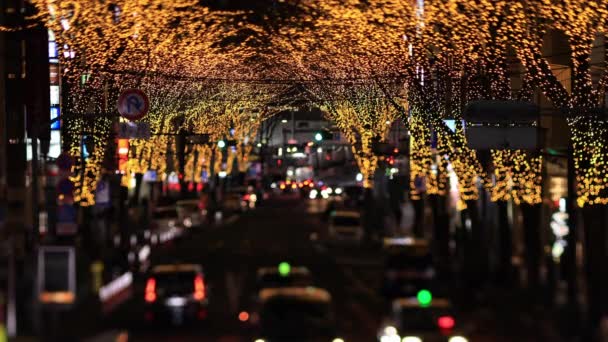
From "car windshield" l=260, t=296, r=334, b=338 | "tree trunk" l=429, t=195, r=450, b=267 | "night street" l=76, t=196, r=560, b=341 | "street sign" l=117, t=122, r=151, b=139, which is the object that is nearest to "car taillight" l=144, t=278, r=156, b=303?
"night street" l=76, t=196, r=560, b=341

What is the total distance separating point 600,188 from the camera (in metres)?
33.1

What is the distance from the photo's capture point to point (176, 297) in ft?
86.3

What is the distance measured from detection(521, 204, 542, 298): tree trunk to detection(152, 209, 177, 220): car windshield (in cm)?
2204

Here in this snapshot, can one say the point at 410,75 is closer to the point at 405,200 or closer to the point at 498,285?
the point at 498,285

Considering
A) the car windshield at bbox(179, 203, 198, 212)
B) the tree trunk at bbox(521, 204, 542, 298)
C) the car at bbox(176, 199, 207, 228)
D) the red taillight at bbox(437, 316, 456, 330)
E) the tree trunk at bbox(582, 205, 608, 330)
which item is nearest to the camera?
the red taillight at bbox(437, 316, 456, 330)

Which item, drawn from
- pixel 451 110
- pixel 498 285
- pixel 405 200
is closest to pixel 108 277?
pixel 498 285

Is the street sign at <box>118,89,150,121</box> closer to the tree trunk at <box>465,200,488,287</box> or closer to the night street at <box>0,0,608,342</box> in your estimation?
the night street at <box>0,0,608,342</box>

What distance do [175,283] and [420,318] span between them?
6.73 metres

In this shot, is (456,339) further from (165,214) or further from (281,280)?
(165,214)

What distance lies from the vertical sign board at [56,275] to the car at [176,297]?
183 centimetres

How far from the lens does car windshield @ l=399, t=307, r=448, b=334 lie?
2209 centimetres

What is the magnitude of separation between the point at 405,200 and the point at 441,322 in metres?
52.7

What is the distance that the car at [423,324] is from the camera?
21.8 m

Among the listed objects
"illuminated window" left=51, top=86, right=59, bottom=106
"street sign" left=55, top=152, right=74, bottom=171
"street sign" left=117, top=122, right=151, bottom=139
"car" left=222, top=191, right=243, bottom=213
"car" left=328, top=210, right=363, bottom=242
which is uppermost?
"illuminated window" left=51, top=86, right=59, bottom=106
